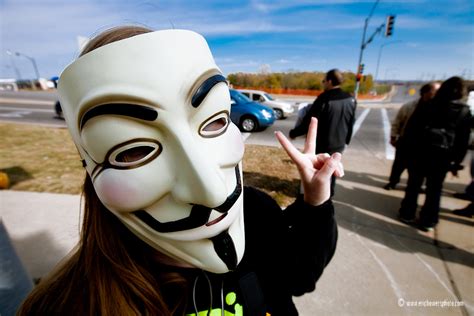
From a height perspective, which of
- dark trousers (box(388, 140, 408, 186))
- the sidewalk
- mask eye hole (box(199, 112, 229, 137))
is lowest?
the sidewalk

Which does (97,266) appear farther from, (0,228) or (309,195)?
(0,228)

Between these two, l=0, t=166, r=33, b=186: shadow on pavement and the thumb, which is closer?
the thumb

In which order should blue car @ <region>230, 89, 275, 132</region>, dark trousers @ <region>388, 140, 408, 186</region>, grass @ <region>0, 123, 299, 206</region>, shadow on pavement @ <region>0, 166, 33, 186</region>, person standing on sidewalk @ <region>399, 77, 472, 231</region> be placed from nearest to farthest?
person standing on sidewalk @ <region>399, 77, 472, 231</region> < dark trousers @ <region>388, 140, 408, 186</region> < grass @ <region>0, 123, 299, 206</region> < shadow on pavement @ <region>0, 166, 33, 186</region> < blue car @ <region>230, 89, 275, 132</region>

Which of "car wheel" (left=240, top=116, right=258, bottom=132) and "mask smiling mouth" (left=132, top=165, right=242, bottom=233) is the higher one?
"mask smiling mouth" (left=132, top=165, right=242, bottom=233)

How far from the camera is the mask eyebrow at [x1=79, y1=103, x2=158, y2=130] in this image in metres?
0.69

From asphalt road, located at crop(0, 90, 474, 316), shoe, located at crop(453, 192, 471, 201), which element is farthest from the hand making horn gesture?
shoe, located at crop(453, 192, 471, 201)

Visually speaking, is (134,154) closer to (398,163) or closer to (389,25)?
(398,163)

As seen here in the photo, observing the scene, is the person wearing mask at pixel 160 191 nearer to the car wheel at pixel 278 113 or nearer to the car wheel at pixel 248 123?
the car wheel at pixel 248 123

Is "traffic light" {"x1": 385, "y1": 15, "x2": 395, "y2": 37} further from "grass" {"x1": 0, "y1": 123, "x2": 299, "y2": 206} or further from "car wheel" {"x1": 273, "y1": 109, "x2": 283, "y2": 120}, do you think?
"grass" {"x1": 0, "y1": 123, "x2": 299, "y2": 206}

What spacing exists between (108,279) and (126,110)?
60cm

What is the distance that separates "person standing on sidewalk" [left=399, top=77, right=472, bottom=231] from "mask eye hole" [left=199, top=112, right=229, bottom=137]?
2.79 meters

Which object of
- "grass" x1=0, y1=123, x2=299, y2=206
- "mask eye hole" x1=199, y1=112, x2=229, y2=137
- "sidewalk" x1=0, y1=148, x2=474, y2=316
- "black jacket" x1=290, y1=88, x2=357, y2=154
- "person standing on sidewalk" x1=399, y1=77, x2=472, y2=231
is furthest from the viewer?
"grass" x1=0, y1=123, x2=299, y2=206

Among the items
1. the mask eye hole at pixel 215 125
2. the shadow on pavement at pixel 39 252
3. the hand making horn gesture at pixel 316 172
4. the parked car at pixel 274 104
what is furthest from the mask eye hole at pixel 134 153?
the parked car at pixel 274 104

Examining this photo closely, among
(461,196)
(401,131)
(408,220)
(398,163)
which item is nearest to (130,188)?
(408,220)
